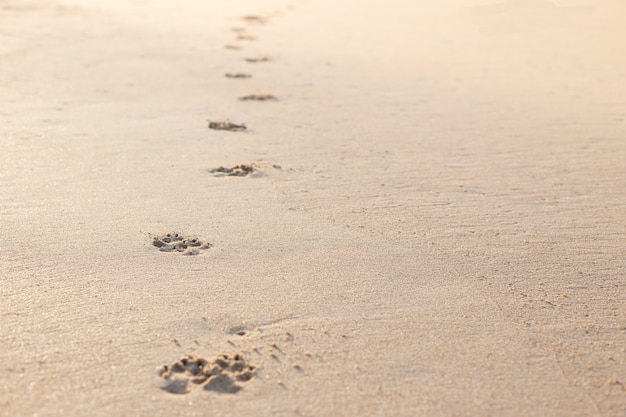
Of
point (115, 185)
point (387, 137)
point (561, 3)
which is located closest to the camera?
point (115, 185)

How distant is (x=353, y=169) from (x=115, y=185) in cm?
105

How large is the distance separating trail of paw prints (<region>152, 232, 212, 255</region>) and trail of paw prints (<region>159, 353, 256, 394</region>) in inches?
27.3

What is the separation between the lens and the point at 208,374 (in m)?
1.92

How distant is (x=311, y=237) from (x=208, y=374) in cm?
95

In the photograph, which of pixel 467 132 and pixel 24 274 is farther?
pixel 467 132

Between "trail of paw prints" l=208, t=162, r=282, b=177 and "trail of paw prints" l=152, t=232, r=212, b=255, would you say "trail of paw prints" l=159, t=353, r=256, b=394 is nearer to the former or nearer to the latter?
"trail of paw prints" l=152, t=232, r=212, b=255

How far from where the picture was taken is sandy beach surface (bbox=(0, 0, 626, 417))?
192 centimetres

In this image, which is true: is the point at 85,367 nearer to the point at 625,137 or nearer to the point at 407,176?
the point at 407,176

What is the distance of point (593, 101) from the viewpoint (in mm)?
4926

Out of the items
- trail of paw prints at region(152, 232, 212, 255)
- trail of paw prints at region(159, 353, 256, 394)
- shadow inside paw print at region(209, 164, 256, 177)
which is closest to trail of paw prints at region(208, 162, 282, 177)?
shadow inside paw print at region(209, 164, 256, 177)

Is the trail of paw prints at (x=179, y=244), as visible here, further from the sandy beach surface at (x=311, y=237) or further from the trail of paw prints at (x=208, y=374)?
the trail of paw prints at (x=208, y=374)

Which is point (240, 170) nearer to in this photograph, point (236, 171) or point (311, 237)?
point (236, 171)

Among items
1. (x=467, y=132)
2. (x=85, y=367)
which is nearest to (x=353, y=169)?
(x=467, y=132)

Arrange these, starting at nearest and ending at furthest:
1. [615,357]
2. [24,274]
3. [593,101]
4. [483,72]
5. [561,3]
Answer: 1. [615,357]
2. [24,274]
3. [593,101]
4. [483,72]
5. [561,3]
